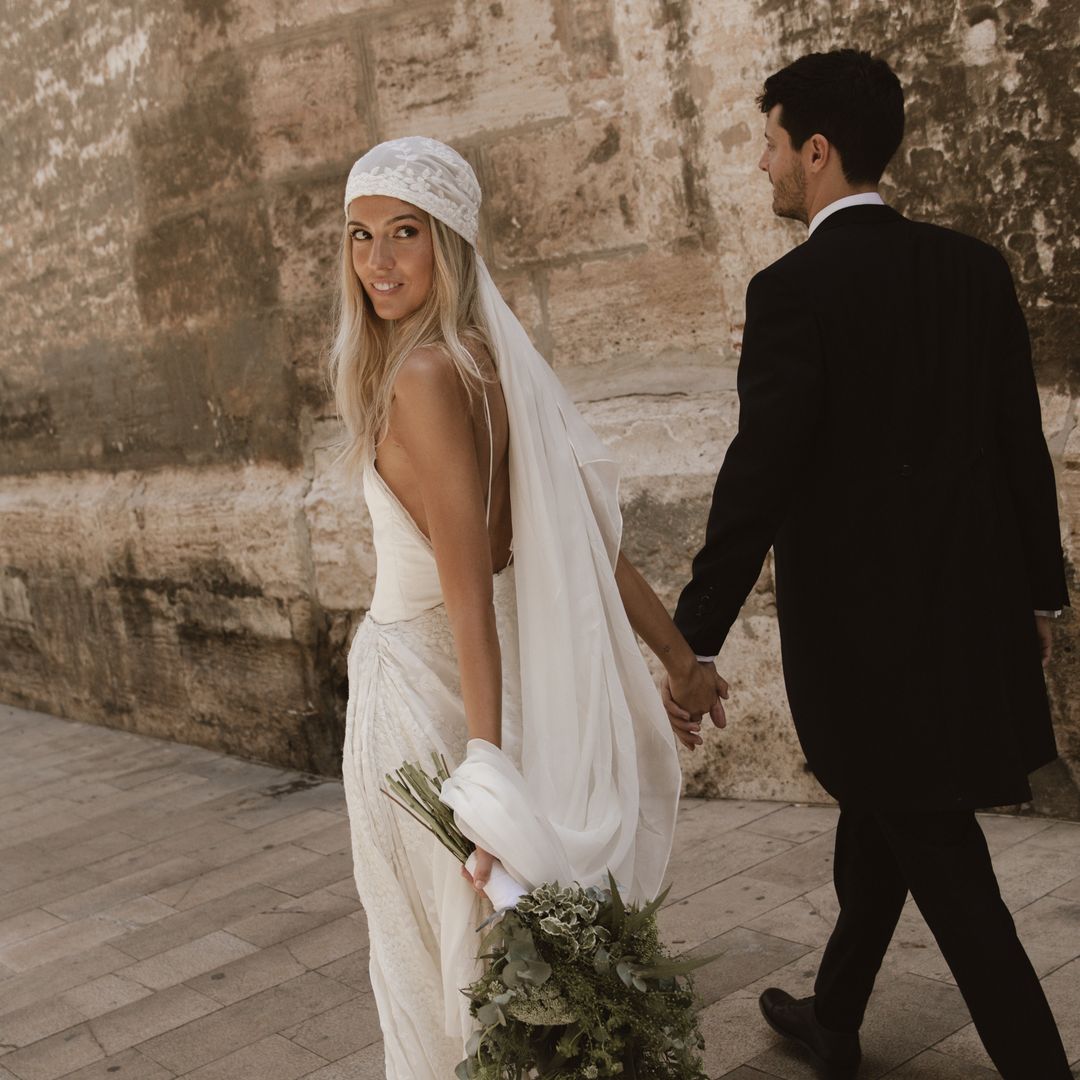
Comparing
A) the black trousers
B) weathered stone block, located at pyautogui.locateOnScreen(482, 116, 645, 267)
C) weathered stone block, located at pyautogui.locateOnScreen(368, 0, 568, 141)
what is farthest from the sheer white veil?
weathered stone block, located at pyautogui.locateOnScreen(368, 0, 568, 141)

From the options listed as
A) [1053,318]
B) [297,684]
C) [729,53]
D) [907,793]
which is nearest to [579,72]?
[729,53]

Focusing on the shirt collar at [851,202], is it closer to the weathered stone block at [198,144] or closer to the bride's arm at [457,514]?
the bride's arm at [457,514]

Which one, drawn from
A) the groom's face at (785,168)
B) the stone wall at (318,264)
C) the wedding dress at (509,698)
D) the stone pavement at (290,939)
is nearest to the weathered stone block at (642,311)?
the stone wall at (318,264)

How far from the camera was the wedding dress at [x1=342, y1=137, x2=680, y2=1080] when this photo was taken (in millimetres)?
2316

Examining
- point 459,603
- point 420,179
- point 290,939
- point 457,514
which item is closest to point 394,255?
point 420,179

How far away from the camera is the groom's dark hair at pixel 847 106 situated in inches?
101

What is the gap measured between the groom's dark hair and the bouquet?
1.40 m

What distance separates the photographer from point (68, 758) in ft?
22.4

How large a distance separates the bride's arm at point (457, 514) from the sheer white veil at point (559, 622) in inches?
3.8

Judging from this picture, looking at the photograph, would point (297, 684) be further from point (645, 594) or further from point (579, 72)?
point (645, 594)

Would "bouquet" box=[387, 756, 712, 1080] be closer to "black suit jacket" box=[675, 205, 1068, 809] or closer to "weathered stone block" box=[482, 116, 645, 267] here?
"black suit jacket" box=[675, 205, 1068, 809]

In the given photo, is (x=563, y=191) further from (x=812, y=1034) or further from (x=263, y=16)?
(x=812, y=1034)

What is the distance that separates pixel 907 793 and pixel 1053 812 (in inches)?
74.9

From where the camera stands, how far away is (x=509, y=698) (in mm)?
2467
